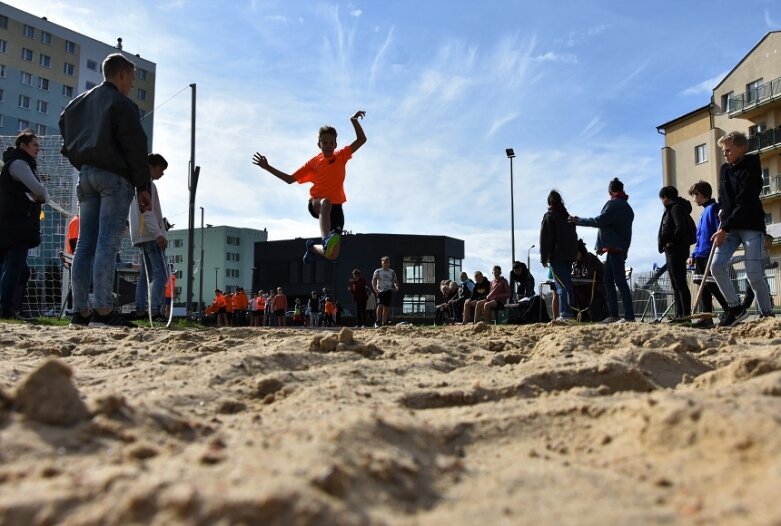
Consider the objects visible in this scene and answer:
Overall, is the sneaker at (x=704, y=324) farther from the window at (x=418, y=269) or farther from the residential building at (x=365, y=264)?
the window at (x=418, y=269)

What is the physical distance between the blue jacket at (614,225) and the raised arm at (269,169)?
11.7 feet

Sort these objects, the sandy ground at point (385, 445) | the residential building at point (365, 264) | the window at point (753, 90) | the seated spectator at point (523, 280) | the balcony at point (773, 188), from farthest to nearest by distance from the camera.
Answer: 1. the residential building at point (365, 264)
2. the window at point (753, 90)
3. the balcony at point (773, 188)
4. the seated spectator at point (523, 280)
5. the sandy ground at point (385, 445)

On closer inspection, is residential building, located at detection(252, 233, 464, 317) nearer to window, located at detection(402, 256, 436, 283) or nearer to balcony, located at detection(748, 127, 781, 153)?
window, located at detection(402, 256, 436, 283)

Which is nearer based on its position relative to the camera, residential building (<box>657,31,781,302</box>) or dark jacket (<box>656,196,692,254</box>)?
dark jacket (<box>656,196,692,254</box>)

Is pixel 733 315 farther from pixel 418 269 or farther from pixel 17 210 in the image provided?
pixel 418 269

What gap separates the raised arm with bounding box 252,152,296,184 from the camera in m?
7.00

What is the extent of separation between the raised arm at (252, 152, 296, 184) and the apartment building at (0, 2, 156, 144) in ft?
153

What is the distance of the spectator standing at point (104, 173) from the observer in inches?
197

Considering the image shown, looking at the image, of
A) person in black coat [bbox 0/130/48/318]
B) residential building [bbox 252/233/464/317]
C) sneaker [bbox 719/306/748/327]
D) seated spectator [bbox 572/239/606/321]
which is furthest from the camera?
residential building [bbox 252/233/464/317]

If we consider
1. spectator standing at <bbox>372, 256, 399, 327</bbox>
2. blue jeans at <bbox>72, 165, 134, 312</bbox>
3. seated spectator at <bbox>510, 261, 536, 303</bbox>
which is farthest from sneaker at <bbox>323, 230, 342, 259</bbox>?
seated spectator at <bbox>510, 261, 536, 303</bbox>

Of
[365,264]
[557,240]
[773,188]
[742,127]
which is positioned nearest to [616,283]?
[557,240]

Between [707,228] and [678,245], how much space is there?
0.41 meters

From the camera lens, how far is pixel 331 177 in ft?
23.4

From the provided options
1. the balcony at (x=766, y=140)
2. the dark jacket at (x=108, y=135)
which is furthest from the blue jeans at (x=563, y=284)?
the balcony at (x=766, y=140)
